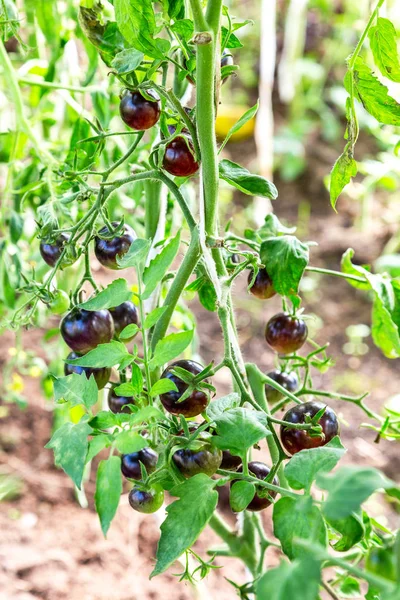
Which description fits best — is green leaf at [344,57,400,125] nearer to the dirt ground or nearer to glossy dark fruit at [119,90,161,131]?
glossy dark fruit at [119,90,161,131]

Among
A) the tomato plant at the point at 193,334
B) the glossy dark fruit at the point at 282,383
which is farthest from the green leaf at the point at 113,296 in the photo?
the glossy dark fruit at the point at 282,383

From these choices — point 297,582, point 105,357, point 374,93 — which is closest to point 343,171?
point 374,93

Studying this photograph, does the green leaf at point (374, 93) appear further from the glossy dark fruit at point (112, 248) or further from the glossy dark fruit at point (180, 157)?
the glossy dark fruit at point (112, 248)

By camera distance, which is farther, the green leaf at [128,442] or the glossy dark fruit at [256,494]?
the glossy dark fruit at [256,494]

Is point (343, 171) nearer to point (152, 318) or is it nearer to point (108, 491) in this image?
point (152, 318)

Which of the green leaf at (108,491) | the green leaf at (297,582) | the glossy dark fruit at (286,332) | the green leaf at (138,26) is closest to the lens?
the green leaf at (297,582)

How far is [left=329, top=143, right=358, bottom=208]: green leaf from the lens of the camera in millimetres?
652

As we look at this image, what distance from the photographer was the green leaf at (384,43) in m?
0.62

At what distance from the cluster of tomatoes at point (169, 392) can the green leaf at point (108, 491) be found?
0.08m

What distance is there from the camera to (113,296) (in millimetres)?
535

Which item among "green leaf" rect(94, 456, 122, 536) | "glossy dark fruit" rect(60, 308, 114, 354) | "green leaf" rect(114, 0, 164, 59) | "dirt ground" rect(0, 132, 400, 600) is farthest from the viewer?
"dirt ground" rect(0, 132, 400, 600)

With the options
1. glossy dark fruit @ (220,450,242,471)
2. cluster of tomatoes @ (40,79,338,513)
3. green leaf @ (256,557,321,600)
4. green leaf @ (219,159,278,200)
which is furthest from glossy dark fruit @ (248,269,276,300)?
green leaf @ (256,557,321,600)

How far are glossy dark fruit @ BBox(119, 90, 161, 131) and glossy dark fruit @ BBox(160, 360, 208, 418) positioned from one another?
239 mm

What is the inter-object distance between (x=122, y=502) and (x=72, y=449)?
1.09 metres
